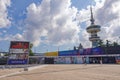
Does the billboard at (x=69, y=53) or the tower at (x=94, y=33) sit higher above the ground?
the tower at (x=94, y=33)

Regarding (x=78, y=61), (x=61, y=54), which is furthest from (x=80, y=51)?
(x=61, y=54)

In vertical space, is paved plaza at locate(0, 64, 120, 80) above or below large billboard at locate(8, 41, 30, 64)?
below

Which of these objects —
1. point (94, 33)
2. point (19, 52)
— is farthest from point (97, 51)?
point (94, 33)

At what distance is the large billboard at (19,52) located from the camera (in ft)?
141

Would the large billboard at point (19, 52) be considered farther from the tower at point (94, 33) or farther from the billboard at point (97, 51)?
the tower at point (94, 33)

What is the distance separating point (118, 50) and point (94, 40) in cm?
6064

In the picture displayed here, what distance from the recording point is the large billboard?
4285cm

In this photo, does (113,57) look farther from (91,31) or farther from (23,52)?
(91,31)

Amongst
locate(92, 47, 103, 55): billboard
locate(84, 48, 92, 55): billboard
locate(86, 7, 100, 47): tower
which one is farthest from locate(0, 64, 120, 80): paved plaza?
locate(86, 7, 100, 47): tower

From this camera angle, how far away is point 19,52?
42906 mm

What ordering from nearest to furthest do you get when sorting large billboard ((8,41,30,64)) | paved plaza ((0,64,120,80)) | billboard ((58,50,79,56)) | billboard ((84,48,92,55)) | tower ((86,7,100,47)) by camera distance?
paved plaza ((0,64,120,80)), large billboard ((8,41,30,64)), billboard ((84,48,92,55)), billboard ((58,50,79,56)), tower ((86,7,100,47))

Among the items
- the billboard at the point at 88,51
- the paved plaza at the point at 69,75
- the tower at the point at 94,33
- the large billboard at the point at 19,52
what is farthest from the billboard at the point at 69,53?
the paved plaza at the point at 69,75

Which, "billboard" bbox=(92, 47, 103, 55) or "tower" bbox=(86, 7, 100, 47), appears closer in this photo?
"billboard" bbox=(92, 47, 103, 55)

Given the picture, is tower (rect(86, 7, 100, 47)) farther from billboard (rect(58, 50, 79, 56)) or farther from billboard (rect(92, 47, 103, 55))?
billboard (rect(92, 47, 103, 55))
